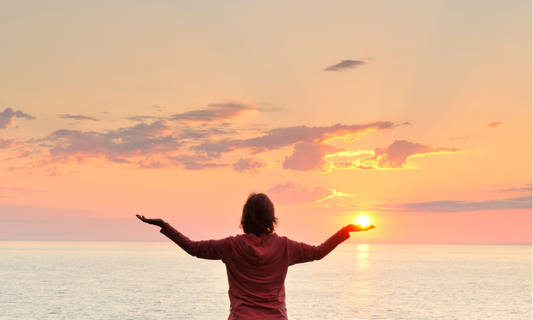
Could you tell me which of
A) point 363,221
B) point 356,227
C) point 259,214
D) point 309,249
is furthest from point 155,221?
point 363,221

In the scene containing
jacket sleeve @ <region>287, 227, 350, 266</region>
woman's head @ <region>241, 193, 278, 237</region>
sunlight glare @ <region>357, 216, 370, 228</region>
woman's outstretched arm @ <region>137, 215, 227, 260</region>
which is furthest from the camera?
sunlight glare @ <region>357, 216, 370, 228</region>

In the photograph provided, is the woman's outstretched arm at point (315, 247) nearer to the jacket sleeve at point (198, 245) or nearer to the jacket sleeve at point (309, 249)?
the jacket sleeve at point (309, 249)

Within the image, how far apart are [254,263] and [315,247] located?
26.7 inches

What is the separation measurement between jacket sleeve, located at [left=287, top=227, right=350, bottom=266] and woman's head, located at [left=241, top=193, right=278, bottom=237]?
1.06ft

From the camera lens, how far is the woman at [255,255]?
5.53 meters

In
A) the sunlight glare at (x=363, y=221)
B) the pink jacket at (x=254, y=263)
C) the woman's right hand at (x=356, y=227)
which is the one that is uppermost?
the sunlight glare at (x=363, y=221)

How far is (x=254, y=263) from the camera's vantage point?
18.4 feet

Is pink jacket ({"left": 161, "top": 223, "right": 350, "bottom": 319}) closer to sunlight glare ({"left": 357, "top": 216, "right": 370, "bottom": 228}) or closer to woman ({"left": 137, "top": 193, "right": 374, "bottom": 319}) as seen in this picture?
woman ({"left": 137, "top": 193, "right": 374, "bottom": 319})

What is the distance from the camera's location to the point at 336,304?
249 feet

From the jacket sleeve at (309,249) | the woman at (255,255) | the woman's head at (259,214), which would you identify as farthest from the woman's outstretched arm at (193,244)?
the jacket sleeve at (309,249)

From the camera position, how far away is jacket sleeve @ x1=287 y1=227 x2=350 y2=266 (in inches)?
224

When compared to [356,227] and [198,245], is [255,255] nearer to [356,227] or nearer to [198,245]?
[198,245]

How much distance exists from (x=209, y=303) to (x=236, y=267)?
236 feet

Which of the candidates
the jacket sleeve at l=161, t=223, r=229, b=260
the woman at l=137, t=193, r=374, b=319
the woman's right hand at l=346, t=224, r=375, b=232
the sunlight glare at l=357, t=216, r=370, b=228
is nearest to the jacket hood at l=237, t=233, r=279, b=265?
the woman at l=137, t=193, r=374, b=319
